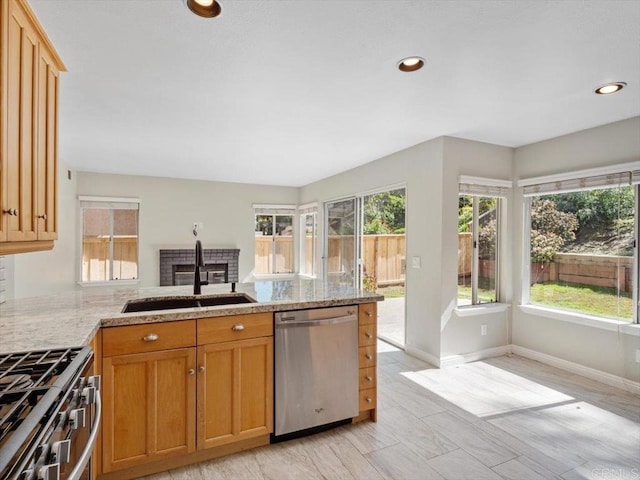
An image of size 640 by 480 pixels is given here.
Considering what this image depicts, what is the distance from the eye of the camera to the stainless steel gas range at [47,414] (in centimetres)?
82

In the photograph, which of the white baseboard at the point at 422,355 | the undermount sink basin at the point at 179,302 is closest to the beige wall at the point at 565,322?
the white baseboard at the point at 422,355

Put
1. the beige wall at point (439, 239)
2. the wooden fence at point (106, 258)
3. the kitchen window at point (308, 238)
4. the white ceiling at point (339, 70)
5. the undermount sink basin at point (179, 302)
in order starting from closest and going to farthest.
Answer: the white ceiling at point (339, 70) < the undermount sink basin at point (179, 302) < the beige wall at point (439, 239) < the wooden fence at point (106, 258) < the kitchen window at point (308, 238)

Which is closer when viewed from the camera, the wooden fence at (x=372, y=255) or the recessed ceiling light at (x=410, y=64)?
the recessed ceiling light at (x=410, y=64)

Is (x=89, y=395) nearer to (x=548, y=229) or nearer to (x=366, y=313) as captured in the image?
(x=366, y=313)

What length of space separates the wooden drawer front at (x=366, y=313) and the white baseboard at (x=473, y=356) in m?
1.56

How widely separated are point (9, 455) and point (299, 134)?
10.6ft

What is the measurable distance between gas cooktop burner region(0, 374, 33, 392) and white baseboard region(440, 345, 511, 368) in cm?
339

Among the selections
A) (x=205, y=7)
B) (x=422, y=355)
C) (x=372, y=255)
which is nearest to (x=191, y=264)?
(x=372, y=255)

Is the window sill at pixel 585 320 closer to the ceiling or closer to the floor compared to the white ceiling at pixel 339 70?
closer to the floor

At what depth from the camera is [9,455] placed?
76 centimetres

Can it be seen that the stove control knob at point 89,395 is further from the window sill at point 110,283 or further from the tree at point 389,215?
the tree at point 389,215

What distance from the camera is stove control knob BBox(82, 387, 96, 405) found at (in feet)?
4.08

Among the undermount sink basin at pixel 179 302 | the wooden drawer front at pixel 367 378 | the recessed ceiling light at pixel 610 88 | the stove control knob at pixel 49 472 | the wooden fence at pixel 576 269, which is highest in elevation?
the recessed ceiling light at pixel 610 88

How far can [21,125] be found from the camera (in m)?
1.49
